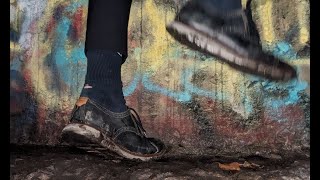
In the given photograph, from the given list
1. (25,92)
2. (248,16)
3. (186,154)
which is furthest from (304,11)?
(25,92)

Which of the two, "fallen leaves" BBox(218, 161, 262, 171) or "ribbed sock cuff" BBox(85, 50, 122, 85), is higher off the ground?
"ribbed sock cuff" BBox(85, 50, 122, 85)

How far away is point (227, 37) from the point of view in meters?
2.00

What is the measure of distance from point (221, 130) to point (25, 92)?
1.19m

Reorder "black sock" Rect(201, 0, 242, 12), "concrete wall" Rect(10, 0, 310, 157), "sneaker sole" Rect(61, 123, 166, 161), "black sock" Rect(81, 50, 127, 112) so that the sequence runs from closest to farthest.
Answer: "sneaker sole" Rect(61, 123, 166, 161) → "black sock" Rect(81, 50, 127, 112) → "black sock" Rect(201, 0, 242, 12) → "concrete wall" Rect(10, 0, 310, 157)

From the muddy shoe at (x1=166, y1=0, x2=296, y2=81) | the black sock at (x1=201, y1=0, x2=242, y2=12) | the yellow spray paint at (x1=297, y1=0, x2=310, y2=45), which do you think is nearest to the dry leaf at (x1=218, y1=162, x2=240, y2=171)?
the muddy shoe at (x1=166, y1=0, x2=296, y2=81)

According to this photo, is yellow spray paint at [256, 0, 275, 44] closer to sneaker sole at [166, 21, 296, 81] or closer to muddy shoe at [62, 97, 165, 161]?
sneaker sole at [166, 21, 296, 81]

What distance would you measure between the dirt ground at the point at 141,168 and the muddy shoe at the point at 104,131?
82 mm

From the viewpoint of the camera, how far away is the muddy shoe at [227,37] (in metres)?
2.00

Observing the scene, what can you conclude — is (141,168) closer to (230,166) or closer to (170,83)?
(230,166)

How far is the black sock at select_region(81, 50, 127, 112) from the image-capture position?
70.6 inches

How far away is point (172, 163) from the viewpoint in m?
1.90

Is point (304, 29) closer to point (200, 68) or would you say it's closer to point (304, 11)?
point (304, 11)

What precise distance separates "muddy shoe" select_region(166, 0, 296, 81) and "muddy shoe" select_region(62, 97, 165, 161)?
2.00 feet

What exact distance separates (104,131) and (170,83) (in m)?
0.71
